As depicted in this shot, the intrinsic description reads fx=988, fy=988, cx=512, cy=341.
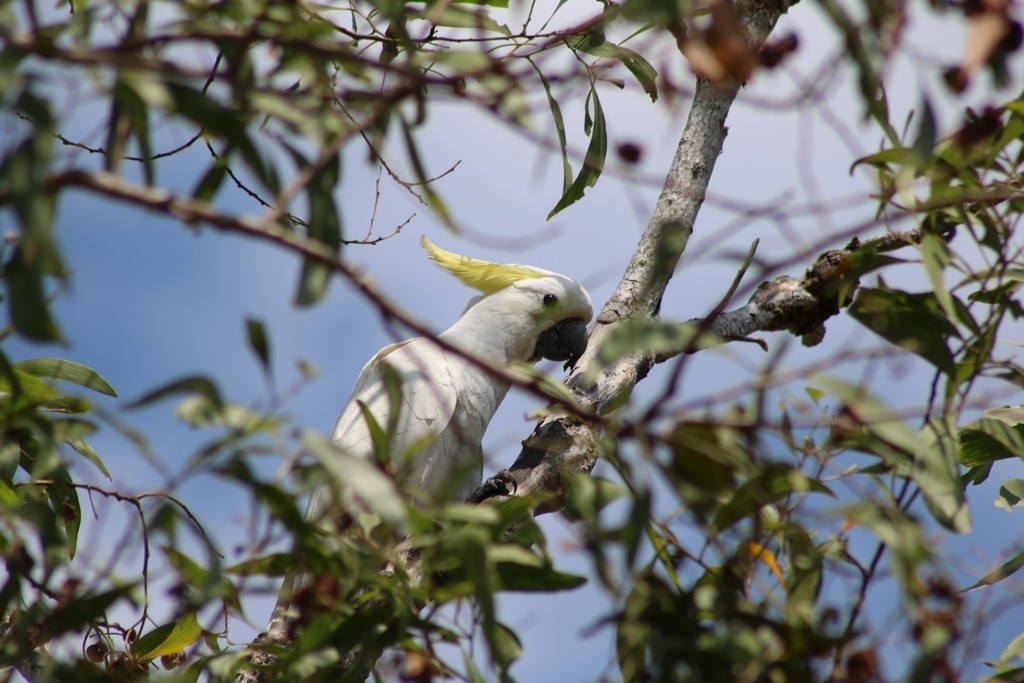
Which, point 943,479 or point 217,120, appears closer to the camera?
point 217,120

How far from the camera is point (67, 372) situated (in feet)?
5.11

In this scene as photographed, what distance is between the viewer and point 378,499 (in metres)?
0.74

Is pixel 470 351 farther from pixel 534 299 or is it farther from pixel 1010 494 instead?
pixel 1010 494

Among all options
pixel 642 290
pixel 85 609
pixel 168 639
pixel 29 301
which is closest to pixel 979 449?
pixel 642 290

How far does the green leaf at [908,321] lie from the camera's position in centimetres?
116

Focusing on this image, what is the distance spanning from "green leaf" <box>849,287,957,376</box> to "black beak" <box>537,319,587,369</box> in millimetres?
1556

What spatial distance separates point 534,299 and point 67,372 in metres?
1.45

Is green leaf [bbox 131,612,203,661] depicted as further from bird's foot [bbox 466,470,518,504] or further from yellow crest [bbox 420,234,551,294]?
yellow crest [bbox 420,234,551,294]

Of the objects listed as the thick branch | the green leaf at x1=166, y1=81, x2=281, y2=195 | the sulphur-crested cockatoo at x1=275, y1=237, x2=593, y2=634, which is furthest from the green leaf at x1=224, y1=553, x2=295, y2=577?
the sulphur-crested cockatoo at x1=275, y1=237, x2=593, y2=634

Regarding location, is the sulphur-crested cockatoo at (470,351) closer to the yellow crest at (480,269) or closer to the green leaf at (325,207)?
the yellow crest at (480,269)

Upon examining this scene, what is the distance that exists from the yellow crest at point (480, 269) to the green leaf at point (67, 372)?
4.41 ft

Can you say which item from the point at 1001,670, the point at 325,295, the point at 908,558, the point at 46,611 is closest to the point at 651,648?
the point at 908,558

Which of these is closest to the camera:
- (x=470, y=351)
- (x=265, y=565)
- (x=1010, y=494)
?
(x=265, y=565)

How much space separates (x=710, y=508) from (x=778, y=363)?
0.17 m
